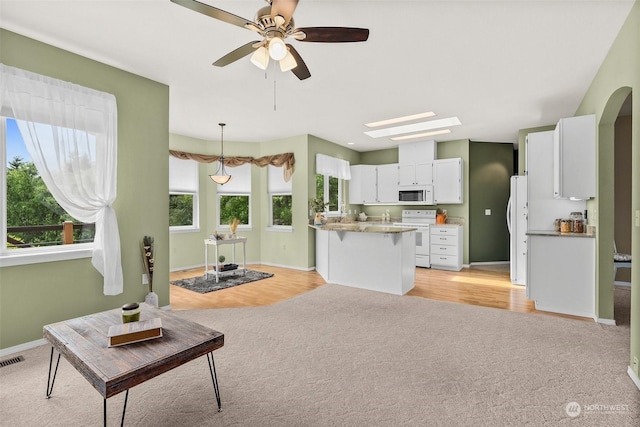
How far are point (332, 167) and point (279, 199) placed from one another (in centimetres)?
137

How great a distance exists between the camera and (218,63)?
8.25 ft

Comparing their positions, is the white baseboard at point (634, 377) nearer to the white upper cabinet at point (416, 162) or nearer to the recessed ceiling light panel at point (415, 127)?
the recessed ceiling light panel at point (415, 127)

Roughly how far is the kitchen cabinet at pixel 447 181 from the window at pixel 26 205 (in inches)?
235

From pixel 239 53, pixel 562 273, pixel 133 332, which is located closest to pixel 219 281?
pixel 133 332

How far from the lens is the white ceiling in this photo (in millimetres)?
2394

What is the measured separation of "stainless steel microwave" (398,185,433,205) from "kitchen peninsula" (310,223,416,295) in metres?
2.08

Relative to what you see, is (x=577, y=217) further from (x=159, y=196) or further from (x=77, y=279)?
(x=77, y=279)

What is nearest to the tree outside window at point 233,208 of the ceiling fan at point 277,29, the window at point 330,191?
the window at point 330,191

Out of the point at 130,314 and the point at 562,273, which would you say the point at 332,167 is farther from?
the point at 130,314

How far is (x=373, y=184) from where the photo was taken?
24.6 feet

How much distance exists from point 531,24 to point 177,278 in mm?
5880

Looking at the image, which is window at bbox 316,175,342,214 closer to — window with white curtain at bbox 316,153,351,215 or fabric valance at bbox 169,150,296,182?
window with white curtain at bbox 316,153,351,215

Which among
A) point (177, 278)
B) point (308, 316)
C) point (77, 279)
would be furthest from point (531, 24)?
point (177, 278)

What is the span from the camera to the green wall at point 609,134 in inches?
91.1
